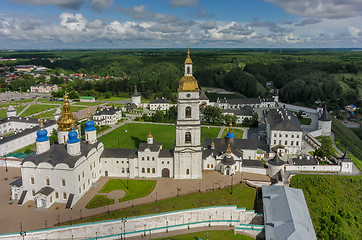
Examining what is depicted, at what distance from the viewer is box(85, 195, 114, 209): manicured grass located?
95.4 feet

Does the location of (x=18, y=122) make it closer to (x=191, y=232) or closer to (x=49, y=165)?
(x=49, y=165)

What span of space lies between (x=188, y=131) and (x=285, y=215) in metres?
14.6

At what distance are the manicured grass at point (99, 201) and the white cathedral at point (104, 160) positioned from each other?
1.74m

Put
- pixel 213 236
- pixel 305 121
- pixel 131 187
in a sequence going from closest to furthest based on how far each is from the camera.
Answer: pixel 213 236 → pixel 131 187 → pixel 305 121

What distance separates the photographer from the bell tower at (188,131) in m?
34.0

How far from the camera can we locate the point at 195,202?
29.5m

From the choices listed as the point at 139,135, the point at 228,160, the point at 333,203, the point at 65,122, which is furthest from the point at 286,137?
the point at 65,122

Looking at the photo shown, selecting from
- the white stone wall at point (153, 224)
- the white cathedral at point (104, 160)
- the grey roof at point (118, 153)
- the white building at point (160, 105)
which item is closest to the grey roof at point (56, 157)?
the white cathedral at point (104, 160)

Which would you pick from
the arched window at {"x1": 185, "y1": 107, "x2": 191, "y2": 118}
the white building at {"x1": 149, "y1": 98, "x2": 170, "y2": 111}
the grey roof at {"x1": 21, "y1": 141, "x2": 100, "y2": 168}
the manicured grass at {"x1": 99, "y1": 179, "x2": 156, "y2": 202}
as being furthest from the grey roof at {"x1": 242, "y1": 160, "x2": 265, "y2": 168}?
the white building at {"x1": 149, "y1": 98, "x2": 170, "y2": 111}

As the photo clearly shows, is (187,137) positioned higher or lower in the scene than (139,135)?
higher

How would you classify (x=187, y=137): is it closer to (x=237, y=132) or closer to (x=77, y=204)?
(x=77, y=204)

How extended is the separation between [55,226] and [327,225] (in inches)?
1052

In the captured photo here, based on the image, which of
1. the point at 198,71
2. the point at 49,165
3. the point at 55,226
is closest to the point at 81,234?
the point at 55,226

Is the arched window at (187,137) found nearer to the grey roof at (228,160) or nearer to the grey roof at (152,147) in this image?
the grey roof at (152,147)
